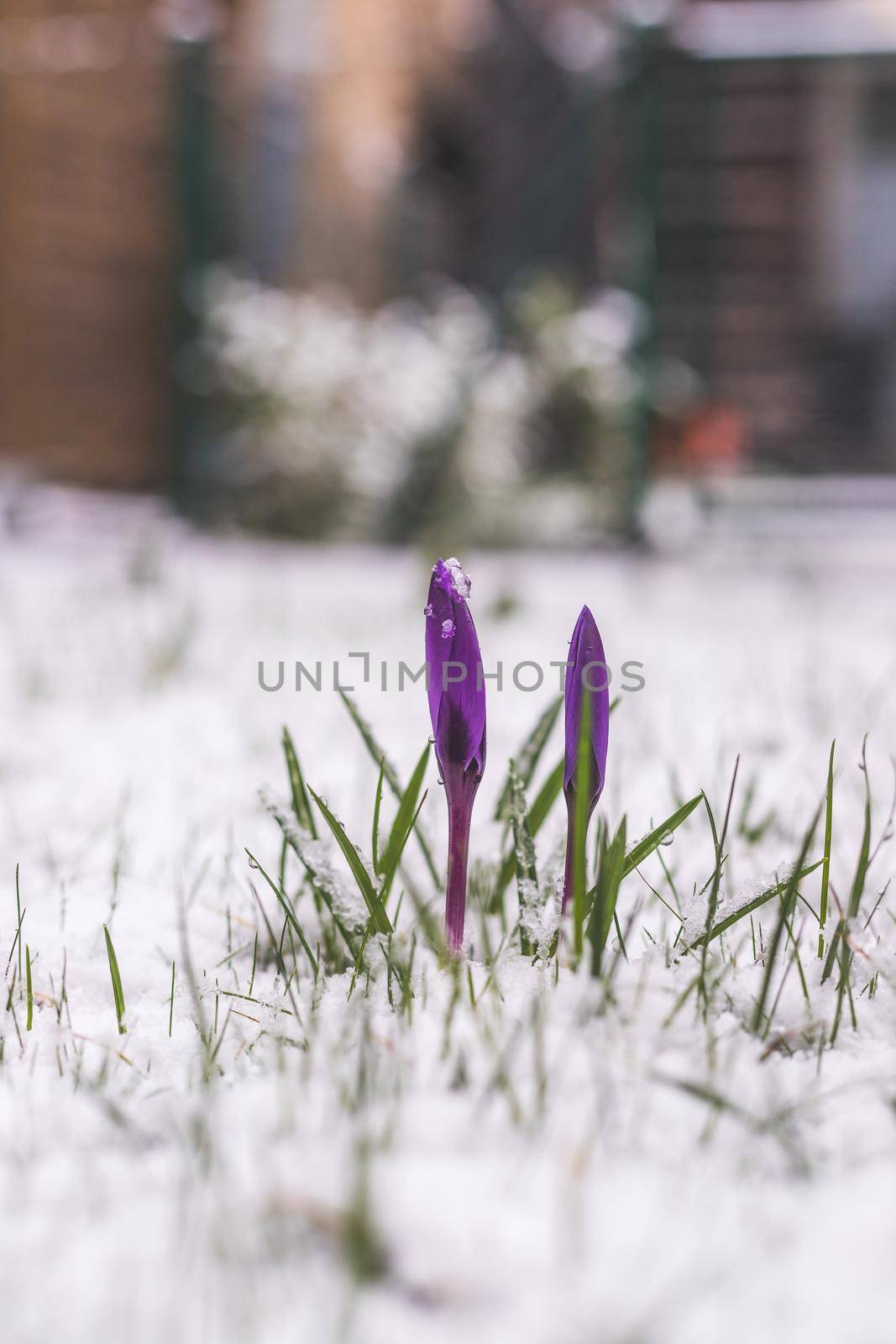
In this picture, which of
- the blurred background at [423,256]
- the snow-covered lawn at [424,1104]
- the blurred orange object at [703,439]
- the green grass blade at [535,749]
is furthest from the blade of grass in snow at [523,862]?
the blurred orange object at [703,439]

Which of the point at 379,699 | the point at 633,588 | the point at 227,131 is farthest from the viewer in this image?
the point at 227,131

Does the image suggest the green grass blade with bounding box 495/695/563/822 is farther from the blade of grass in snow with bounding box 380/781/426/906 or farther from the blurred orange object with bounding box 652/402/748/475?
the blurred orange object with bounding box 652/402/748/475

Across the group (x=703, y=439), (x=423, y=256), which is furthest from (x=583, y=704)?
(x=423, y=256)

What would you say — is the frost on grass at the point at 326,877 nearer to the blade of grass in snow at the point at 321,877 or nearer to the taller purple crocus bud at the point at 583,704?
the blade of grass in snow at the point at 321,877

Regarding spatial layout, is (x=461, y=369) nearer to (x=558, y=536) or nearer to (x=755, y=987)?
(x=558, y=536)

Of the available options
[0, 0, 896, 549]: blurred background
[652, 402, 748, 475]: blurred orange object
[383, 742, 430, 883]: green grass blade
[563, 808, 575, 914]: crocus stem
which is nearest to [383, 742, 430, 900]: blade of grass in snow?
[383, 742, 430, 883]: green grass blade

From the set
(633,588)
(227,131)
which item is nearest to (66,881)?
(633,588)
